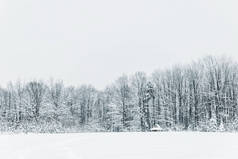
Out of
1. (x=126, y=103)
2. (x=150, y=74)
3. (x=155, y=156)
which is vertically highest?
(x=150, y=74)

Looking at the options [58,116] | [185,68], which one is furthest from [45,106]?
[185,68]

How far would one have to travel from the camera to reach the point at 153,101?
228 feet

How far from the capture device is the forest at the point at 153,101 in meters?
63.2

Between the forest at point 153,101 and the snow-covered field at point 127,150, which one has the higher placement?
the forest at point 153,101

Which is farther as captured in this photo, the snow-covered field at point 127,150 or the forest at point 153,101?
the forest at point 153,101

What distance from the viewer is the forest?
63.2 m

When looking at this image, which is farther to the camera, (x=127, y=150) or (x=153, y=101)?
(x=153, y=101)

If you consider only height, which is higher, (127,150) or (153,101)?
(153,101)

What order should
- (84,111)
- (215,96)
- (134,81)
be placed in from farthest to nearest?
(84,111), (134,81), (215,96)

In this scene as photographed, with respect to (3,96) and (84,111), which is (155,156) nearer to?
(84,111)

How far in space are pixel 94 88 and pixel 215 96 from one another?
39.6m

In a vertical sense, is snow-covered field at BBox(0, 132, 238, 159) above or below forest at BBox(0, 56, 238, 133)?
below

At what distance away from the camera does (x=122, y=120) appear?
224 ft

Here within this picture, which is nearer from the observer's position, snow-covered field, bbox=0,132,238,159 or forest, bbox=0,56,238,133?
snow-covered field, bbox=0,132,238,159
